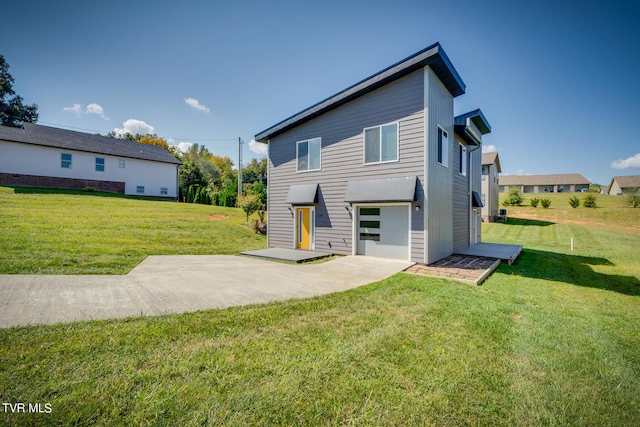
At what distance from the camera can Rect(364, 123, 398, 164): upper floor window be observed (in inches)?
364

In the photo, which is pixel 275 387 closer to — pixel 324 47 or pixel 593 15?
pixel 324 47

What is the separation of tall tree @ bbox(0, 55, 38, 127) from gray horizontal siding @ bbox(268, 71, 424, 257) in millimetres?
45783

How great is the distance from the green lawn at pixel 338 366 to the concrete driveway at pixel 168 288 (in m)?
0.52

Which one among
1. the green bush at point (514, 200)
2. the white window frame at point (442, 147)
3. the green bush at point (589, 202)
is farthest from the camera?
the green bush at point (514, 200)

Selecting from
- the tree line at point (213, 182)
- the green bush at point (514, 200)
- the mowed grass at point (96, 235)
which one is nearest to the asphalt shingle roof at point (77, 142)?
the tree line at point (213, 182)

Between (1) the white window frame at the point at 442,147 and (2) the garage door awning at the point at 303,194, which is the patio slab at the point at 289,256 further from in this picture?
(1) the white window frame at the point at 442,147

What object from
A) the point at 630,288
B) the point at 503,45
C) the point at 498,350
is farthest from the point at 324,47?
the point at 630,288

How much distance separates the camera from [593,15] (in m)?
9.52

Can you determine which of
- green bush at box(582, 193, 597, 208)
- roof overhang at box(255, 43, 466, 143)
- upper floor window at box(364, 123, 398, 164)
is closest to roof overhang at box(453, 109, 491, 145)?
roof overhang at box(255, 43, 466, 143)

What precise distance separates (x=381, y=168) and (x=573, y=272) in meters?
7.26

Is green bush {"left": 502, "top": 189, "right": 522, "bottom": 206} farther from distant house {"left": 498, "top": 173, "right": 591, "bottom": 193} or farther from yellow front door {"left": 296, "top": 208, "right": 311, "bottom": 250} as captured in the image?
yellow front door {"left": 296, "top": 208, "right": 311, "bottom": 250}

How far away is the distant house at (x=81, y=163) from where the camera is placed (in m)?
20.0

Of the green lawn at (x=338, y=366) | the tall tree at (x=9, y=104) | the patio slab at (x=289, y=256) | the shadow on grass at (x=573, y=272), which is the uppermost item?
the tall tree at (x=9, y=104)

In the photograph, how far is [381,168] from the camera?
374 inches
